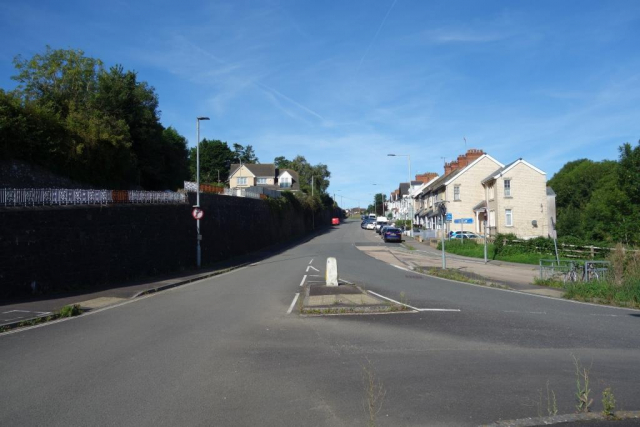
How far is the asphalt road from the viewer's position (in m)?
5.45

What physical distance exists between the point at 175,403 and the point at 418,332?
18.2 ft

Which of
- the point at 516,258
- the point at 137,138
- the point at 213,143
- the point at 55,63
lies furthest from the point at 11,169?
the point at 213,143

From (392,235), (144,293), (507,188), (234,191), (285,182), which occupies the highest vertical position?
(285,182)

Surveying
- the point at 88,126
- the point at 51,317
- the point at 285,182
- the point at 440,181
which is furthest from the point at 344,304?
the point at 285,182

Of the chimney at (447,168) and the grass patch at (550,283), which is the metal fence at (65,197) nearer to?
the grass patch at (550,283)

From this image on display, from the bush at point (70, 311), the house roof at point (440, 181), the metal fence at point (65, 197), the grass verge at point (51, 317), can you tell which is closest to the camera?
Result: the grass verge at point (51, 317)

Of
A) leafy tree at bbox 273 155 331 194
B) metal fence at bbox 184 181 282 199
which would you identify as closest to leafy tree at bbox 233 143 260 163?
leafy tree at bbox 273 155 331 194

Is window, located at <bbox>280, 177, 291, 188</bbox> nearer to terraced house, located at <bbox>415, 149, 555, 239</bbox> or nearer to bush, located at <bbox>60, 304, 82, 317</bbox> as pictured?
terraced house, located at <bbox>415, 149, 555, 239</bbox>

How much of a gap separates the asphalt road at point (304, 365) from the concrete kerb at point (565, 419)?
20cm

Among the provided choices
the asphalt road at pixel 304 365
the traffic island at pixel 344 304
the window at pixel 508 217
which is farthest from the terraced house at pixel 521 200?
the asphalt road at pixel 304 365

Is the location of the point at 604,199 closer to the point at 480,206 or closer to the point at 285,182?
the point at 480,206

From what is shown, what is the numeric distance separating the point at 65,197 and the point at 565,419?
685 inches

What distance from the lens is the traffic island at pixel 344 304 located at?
12336 millimetres

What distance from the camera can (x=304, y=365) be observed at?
24.2 ft
